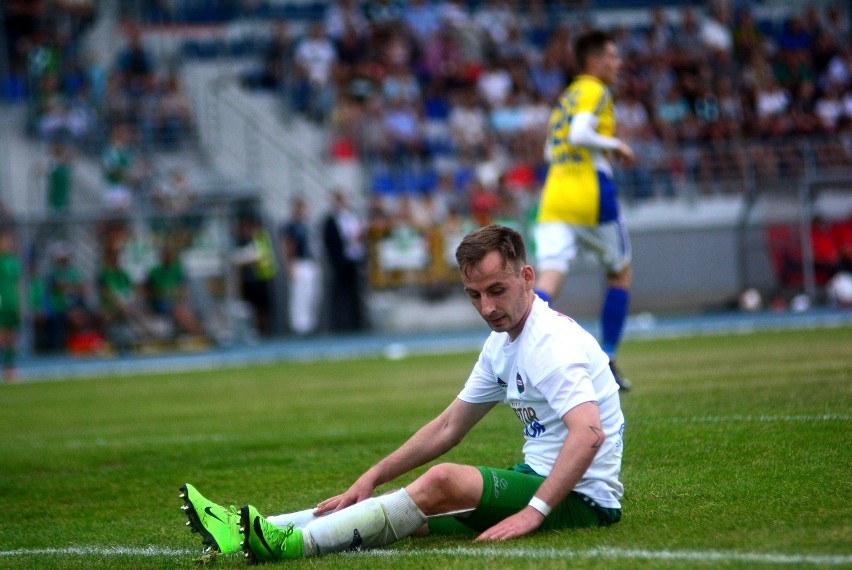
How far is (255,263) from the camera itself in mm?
24781

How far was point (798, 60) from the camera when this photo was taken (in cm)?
3116

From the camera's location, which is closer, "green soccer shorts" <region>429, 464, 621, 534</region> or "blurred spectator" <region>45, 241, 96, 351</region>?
"green soccer shorts" <region>429, 464, 621, 534</region>

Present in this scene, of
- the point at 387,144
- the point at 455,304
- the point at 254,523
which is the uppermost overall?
the point at 387,144

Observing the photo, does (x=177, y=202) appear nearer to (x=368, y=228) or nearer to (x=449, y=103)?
(x=368, y=228)

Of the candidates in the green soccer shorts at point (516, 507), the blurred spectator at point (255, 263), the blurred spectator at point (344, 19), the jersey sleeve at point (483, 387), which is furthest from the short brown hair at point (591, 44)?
the blurred spectator at point (344, 19)

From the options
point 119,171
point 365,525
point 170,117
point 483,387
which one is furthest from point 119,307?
point 365,525

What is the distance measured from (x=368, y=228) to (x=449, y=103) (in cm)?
499

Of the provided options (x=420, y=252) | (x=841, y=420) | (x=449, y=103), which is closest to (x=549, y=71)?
(x=449, y=103)

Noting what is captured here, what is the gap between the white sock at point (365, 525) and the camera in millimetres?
5156

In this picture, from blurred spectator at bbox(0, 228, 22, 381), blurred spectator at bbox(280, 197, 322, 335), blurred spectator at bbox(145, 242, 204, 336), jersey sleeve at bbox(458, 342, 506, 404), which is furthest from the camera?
blurred spectator at bbox(280, 197, 322, 335)

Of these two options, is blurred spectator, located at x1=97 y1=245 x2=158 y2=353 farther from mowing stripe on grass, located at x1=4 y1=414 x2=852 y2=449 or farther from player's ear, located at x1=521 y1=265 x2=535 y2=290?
player's ear, located at x1=521 y1=265 x2=535 y2=290

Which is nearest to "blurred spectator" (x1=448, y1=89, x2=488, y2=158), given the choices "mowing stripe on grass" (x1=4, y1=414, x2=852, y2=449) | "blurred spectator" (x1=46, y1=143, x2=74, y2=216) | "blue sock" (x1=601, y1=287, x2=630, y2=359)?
"blurred spectator" (x1=46, y1=143, x2=74, y2=216)

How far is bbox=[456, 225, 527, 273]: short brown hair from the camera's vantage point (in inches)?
197

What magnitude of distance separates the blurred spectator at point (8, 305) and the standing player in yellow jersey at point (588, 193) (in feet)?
38.9
